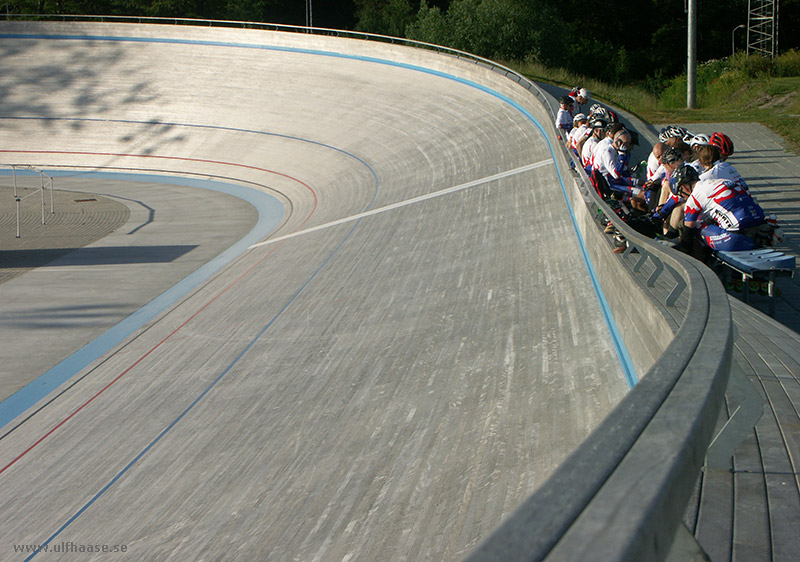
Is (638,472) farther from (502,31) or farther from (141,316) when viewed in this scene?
(502,31)

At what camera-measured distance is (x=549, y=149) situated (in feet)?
39.3

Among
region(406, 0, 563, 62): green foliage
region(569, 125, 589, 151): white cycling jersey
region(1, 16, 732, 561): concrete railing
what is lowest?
region(1, 16, 732, 561): concrete railing

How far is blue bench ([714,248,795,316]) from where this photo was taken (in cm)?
472

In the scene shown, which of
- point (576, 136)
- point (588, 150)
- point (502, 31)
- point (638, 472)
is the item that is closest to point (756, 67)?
point (502, 31)

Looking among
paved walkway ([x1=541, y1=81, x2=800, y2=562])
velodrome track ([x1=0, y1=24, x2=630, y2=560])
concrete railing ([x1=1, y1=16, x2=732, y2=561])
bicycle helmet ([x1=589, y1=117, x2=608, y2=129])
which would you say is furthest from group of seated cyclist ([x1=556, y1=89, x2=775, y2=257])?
concrete railing ([x1=1, y1=16, x2=732, y2=561])

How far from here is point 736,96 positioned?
17359 mm

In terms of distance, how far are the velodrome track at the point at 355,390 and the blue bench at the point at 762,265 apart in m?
0.97

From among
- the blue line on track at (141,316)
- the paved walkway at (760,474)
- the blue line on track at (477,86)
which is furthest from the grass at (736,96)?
the paved walkway at (760,474)

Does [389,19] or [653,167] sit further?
[389,19]

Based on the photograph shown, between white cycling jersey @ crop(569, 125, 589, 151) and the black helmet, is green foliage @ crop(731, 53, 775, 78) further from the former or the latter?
the black helmet

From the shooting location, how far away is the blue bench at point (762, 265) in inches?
186

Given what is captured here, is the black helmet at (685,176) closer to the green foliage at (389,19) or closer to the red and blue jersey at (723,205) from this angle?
the red and blue jersey at (723,205)

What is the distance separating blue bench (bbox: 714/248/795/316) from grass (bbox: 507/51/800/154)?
7824 millimetres

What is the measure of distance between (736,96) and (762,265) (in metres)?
14.4
